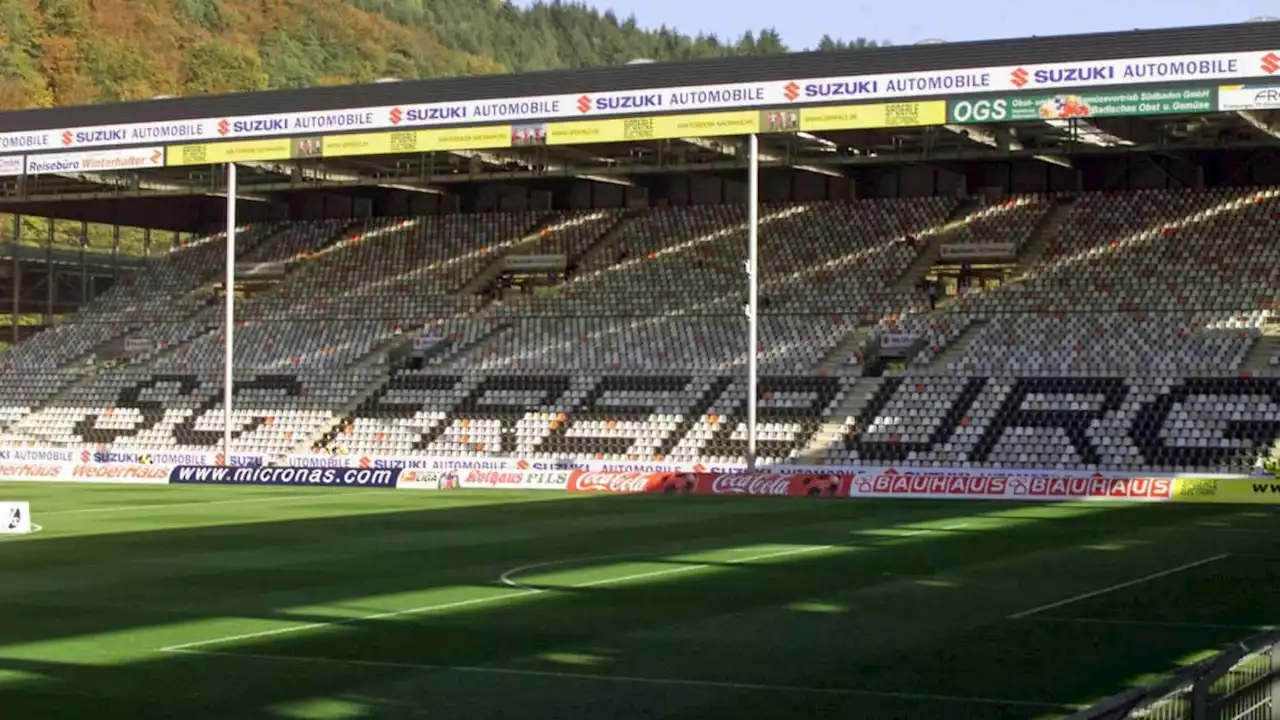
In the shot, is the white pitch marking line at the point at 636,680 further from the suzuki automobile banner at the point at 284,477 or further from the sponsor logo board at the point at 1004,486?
the suzuki automobile banner at the point at 284,477

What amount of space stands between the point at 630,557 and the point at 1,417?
1581 inches

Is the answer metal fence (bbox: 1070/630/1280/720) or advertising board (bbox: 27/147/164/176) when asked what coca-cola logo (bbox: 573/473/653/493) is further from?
metal fence (bbox: 1070/630/1280/720)

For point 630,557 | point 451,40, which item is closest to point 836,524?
point 630,557

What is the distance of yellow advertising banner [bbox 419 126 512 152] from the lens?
→ 5012cm

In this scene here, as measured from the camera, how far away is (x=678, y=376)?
5341 centimetres

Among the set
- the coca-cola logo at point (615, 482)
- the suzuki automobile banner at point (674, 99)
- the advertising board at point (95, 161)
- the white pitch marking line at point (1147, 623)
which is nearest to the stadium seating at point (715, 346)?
the coca-cola logo at point (615, 482)

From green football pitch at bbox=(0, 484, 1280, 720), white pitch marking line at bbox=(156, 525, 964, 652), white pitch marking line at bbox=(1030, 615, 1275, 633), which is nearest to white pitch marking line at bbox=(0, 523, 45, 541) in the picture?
green football pitch at bbox=(0, 484, 1280, 720)

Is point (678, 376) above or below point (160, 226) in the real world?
below

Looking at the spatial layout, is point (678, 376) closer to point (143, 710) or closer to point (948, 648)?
point (948, 648)

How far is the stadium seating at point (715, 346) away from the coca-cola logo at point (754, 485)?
190 inches

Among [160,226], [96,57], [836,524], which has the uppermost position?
[96,57]

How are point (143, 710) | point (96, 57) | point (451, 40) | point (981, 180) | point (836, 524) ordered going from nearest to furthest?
point (143, 710), point (836, 524), point (981, 180), point (96, 57), point (451, 40)

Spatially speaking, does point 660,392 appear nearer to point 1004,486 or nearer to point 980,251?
point 980,251

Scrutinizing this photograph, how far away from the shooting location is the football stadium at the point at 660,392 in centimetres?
1667
